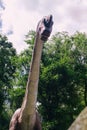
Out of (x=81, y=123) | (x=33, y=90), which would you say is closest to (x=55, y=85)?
(x=33, y=90)

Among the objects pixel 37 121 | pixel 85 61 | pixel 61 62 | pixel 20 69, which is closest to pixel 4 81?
pixel 20 69

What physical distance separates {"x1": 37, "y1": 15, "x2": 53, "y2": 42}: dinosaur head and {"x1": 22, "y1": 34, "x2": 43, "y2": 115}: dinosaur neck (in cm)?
17

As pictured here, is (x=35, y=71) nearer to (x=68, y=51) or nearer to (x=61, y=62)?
(x=61, y=62)

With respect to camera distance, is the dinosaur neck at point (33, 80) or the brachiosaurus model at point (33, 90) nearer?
the brachiosaurus model at point (33, 90)

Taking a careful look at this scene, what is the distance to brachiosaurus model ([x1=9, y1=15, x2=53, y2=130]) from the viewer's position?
16.6 ft

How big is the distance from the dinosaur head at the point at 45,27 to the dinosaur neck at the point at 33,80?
17 centimetres

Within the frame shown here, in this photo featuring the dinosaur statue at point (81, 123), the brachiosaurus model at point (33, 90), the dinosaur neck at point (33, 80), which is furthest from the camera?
the dinosaur neck at point (33, 80)

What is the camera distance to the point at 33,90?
5293 millimetres

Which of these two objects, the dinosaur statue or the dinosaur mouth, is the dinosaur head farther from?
the dinosaur statue

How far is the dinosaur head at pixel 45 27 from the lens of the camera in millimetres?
4932

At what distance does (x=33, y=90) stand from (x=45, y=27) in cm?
96

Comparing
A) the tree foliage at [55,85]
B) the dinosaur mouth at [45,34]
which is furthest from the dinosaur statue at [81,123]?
the tree foliage at [55,85]

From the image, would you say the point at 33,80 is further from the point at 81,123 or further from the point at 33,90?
the point at 81,123

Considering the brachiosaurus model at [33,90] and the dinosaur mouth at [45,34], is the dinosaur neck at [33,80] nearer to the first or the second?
the brachiosaurus model at [33,90]
